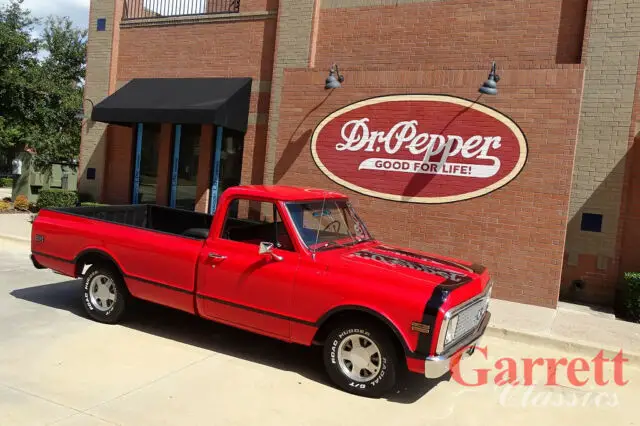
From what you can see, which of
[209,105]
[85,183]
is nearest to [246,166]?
[209,105]

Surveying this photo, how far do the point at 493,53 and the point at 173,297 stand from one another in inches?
311

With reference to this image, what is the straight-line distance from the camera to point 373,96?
10320 mm

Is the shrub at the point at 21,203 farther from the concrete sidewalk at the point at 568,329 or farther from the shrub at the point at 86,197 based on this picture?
the concrete sidewalk at the point at 568,329

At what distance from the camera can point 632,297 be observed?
8.68 metres

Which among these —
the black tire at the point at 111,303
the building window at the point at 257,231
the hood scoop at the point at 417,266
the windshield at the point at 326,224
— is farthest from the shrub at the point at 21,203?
the hood scoop at the point at 417,266

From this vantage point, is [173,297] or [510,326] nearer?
[173,297]

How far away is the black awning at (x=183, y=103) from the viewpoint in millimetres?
11789

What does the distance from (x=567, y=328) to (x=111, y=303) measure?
630cm

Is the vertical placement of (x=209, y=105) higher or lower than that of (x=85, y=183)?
higher

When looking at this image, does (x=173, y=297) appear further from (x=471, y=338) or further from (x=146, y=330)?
(x=471, y=338)

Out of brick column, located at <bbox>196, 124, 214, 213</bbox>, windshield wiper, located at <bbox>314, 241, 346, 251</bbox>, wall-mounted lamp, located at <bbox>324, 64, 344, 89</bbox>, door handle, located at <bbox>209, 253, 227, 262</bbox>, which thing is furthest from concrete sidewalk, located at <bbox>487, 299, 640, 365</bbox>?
brick column, located at <bbox>196, 124, 214, 213</bbox>

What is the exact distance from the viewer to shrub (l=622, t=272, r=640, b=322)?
858 cm

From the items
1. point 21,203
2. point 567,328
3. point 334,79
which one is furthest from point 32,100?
point 567,328

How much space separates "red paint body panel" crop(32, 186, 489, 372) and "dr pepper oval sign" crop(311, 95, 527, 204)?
3.93 meters
